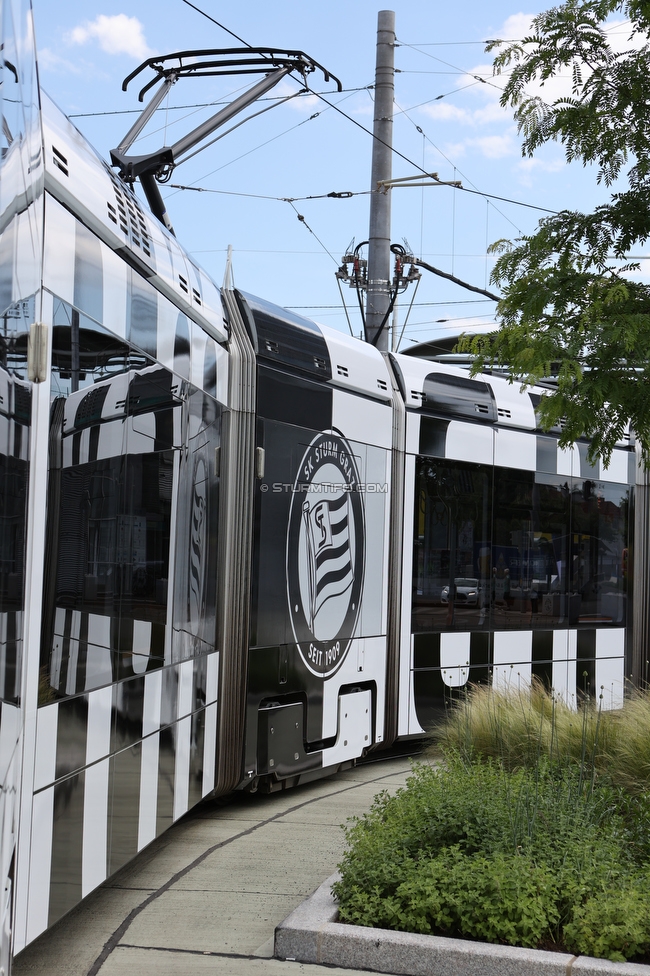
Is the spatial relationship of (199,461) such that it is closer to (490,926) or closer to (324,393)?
(324,393)

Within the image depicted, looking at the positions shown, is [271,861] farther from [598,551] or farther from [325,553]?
[598,551]

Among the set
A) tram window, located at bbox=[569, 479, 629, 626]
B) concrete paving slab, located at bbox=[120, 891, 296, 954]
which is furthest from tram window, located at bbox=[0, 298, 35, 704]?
tram window, located at bbox=[569, 479, 629, 626]

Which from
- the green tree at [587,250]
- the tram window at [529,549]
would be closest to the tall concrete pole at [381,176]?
the tram window at [529,549]

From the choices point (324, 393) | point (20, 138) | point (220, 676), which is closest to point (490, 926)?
point (220, 676)

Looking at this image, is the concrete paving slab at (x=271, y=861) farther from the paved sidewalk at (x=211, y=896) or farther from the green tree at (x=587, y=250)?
the green tree at (x=587, y=250)

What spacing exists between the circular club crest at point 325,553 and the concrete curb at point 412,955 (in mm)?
2862

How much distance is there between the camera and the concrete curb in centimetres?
367

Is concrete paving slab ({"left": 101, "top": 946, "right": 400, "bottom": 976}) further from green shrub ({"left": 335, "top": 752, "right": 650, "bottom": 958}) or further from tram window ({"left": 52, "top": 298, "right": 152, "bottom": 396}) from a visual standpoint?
tram window ({"left": 52, "top": 298, "right": 152, "bottom": 396})

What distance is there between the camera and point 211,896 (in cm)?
484

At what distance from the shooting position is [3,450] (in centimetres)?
214

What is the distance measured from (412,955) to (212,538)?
108 inches

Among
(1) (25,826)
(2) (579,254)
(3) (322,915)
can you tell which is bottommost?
(3) (322,915)

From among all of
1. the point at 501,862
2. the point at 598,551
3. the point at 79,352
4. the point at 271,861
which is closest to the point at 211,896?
the point at 271,861

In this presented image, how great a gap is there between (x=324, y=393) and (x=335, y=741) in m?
2.45
